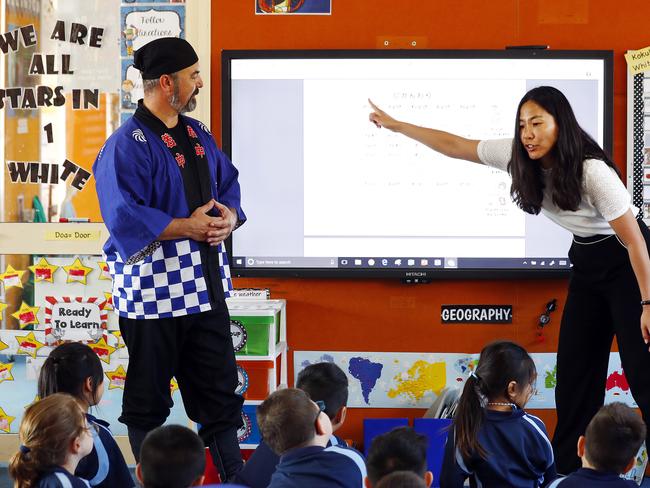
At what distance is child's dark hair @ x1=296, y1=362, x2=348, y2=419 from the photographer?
7.33 feet

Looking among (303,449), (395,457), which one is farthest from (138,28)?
(395,457)

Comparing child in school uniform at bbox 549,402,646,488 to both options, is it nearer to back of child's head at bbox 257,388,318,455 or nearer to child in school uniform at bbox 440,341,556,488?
child in school uniform at bbox 440,341,556,488

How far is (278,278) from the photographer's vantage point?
141 inches

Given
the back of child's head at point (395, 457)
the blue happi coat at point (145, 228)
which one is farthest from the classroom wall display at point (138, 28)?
the back of child's head at point (395, 457)

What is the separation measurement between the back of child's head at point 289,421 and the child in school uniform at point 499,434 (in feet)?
1.68

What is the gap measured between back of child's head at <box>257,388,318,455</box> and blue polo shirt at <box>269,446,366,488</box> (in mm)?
30

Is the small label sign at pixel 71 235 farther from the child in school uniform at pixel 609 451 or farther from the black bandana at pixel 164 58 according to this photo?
the child in school uniform at pixel 609 451

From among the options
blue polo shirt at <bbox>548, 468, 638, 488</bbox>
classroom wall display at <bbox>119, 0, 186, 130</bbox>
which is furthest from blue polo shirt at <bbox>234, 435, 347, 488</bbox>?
classroom wall display at <bbox>119, 0, 186, 130</bbox>

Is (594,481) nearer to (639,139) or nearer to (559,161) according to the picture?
(559,161)

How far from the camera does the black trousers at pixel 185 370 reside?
8.38ft

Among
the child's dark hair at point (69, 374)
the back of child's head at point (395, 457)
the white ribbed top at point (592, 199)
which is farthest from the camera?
the white ribbed top at point (592, 199)

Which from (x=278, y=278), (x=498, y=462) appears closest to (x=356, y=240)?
(x=278, y=278)

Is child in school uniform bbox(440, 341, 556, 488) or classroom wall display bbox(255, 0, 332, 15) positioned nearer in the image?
child in school uniform bbox(440, 341, 556, 488)

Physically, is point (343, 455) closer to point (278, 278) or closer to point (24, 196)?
point (278, 278)
